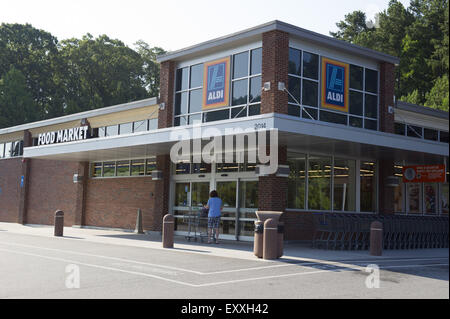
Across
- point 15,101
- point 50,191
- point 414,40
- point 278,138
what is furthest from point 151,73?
point 278,138

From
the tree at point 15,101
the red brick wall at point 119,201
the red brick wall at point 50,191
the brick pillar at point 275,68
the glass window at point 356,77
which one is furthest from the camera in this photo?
the tree at point 15,101

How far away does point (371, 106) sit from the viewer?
20.7m

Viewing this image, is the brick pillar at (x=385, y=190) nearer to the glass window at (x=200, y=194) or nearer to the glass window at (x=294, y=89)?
the glass window at (x=294, y=89)

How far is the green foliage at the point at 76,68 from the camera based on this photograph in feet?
197

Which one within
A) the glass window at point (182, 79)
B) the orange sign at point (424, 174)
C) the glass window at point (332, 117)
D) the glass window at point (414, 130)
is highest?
the glass window at point (182, 79)

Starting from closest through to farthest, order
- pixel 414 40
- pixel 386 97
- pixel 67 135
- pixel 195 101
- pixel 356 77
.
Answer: pixel 356 77, pixel 195 101, pixel 386 97, pixel 67 135, pixel 414 40

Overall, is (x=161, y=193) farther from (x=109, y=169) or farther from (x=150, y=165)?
(x=109, y=169)

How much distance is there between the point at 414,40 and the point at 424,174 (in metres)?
27.7

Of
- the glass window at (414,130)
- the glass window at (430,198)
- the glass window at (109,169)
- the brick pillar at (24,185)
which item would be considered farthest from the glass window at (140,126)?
the glass window at (430,198)

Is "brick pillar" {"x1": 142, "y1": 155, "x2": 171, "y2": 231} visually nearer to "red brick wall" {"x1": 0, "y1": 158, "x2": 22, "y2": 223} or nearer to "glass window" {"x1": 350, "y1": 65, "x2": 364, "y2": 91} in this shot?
"glass window" {"x1": 350, "y1": 65, "x2": 364, "y2": 91}

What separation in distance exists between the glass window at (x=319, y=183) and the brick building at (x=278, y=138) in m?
0.04

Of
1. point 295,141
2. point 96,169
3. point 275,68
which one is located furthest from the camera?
point 96,169
